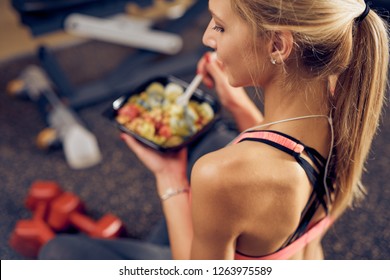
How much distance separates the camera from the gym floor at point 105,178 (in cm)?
117

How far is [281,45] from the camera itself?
52cm

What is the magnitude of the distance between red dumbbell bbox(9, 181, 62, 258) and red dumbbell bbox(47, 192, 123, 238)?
0.03 metres

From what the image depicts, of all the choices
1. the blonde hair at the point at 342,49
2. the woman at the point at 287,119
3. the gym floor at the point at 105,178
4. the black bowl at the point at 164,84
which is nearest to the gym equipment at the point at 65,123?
the gym floor at the point at 105,178

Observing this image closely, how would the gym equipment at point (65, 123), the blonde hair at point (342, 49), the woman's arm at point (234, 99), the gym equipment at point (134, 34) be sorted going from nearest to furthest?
the blonde hair at point (342, 49)
the woman's arm at point (234, 99)
the gym equipment at point (65, 123)
the gym equipment at point (134, 34)

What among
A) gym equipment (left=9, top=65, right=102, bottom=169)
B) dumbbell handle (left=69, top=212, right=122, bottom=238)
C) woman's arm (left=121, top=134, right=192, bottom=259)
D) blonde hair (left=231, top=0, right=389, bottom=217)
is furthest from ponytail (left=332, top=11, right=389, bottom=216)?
gym equipment (left=9, top=65, right=102, bottom=169)

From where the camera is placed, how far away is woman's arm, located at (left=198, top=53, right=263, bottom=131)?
34.9 inches

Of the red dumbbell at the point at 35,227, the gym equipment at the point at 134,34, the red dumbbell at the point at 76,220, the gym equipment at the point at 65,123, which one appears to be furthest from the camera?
the gym equipment at the point at 134,34

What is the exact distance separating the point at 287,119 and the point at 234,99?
1.11 feet

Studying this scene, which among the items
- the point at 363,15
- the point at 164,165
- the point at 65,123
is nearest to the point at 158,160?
the point at 164,165

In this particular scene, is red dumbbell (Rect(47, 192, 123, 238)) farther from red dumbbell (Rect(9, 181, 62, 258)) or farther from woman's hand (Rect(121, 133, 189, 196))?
woman's hand (Rect(121, 133, 189, 196))

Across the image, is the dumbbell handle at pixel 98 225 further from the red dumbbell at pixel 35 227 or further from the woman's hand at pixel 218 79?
the woman's hand at pixel 218 79

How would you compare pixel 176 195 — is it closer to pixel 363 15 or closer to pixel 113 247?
pixel 113 247

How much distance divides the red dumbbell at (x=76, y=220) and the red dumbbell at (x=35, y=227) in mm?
30
